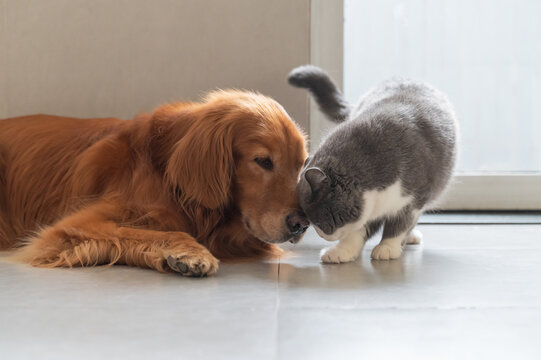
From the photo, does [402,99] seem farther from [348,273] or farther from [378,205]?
[348,273]

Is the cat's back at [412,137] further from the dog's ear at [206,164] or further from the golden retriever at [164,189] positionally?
the dog's ear at [206,164]

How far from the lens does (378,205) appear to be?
190 cm

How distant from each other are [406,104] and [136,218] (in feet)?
3.16

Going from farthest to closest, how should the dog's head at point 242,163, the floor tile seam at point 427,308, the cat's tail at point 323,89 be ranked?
the cat's tail at point 323,89, the dog's head at point 242,163, the floor tile seam at point 427,308

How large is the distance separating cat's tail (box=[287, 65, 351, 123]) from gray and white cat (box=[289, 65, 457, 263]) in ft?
1.39

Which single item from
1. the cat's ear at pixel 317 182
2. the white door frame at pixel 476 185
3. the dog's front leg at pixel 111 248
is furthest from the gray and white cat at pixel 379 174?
the white door frame at pixel 476 185

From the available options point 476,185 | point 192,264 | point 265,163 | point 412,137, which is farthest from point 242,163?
point 476,185

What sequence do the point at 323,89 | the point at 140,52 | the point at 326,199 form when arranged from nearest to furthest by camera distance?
the point at 326,199 < the point at 323,89 < the point at 140,52

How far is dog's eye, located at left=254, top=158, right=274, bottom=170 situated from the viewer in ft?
6.34

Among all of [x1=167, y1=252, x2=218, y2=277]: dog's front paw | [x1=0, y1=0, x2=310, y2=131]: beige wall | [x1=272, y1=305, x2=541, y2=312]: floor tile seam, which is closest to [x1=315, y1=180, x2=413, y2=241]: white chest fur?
[x1=167, y1=252, x2=218, y2=277]: dog's front paw

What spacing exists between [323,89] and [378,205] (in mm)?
754

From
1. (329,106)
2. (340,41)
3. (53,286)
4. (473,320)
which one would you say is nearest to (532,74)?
(340,41)

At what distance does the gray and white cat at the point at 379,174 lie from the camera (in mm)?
1822

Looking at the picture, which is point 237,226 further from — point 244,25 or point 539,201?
point 539,201
